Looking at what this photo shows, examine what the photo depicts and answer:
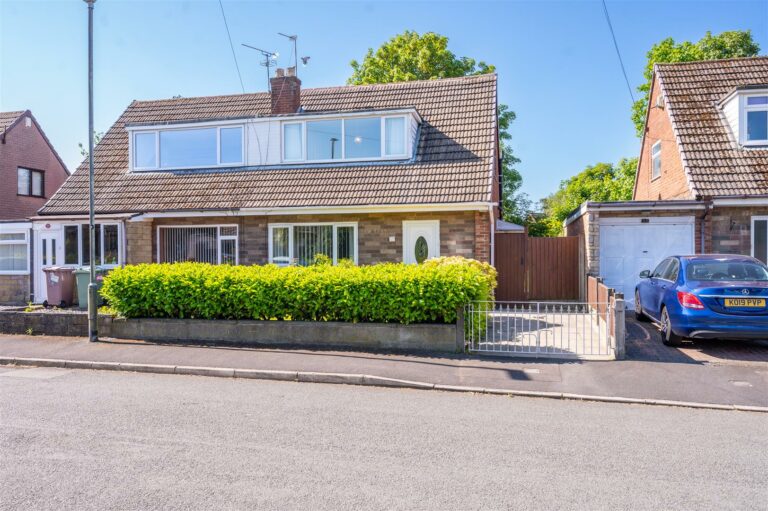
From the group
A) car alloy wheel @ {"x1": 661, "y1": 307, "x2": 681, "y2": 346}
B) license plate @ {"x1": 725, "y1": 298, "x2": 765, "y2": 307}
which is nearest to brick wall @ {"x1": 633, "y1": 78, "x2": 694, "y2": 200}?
car alloy wheel @ {"x1": 661, "y1": 307, "x2": 681, "y2": 346}

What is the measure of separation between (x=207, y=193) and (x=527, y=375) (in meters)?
11.4

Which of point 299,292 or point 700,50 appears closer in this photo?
point 299,292

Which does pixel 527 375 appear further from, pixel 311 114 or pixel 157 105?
pixel 157 105

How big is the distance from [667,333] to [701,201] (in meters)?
5.72

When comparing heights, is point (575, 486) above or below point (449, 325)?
below

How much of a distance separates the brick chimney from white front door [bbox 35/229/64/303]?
746 centimetres

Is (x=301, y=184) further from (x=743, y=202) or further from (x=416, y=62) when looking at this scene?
(x=416, y=62)

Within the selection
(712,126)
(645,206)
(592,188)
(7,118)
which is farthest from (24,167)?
(592,188)

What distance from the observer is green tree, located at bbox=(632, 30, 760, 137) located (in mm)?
25812

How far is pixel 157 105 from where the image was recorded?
20.4 metres

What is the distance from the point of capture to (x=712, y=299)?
30.5 ft

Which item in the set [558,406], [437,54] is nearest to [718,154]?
[558,406]

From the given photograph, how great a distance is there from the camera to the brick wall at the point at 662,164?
54.5ft

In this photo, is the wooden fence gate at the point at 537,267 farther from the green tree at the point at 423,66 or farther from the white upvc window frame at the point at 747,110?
the green tree at the point at 423,66
